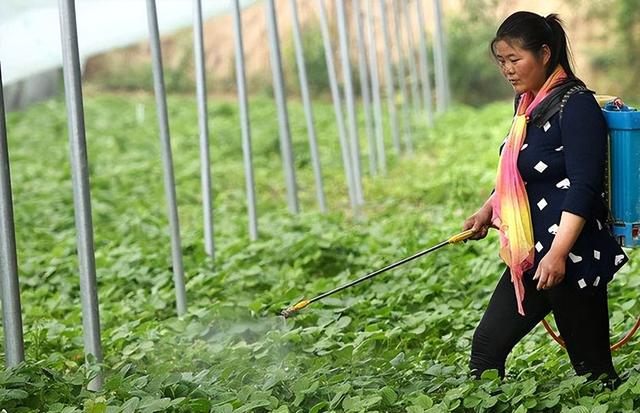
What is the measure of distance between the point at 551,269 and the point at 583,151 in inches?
13.8

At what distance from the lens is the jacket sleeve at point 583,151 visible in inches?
141

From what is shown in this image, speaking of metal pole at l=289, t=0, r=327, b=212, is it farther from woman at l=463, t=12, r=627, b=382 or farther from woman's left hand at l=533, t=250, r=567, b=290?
woman's left hand at l=533, t=250, r=567, b=290

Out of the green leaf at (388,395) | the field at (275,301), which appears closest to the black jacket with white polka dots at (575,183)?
the field at (275,301)

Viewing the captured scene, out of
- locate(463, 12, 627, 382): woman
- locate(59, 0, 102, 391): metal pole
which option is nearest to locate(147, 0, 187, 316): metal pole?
locate(59, 0, 102, 391): metal pole

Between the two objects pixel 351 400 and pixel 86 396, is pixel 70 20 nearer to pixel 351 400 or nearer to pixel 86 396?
pixel 86 396

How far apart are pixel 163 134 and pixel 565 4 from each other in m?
19.1

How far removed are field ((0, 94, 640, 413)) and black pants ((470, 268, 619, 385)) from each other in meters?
0.09

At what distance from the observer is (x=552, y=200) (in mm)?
3727

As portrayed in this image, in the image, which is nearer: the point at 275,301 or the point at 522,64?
the point at 522,64

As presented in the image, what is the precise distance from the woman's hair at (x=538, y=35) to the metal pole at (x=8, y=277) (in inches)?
67.1

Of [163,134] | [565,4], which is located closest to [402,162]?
[163,134]

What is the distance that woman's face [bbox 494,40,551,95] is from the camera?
3.71 metres

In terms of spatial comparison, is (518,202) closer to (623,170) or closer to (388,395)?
(623,170)

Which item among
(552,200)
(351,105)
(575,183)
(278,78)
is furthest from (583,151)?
(351,105)
